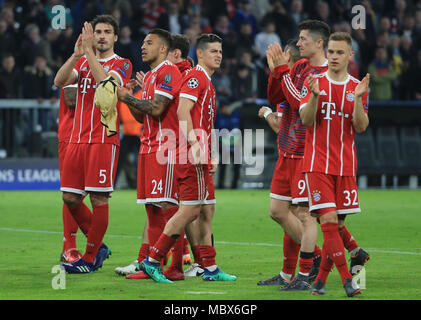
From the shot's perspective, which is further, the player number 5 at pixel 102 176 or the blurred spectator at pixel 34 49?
the blurred spectator at pixel 34 49

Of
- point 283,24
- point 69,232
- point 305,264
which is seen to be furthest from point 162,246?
point 283,24

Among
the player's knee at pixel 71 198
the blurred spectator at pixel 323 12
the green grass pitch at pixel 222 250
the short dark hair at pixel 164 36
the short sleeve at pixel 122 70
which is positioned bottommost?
the green grass pitch at pixel 222 250

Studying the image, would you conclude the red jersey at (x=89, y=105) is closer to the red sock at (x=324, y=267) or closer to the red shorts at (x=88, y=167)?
the red shorts at (x=88, y=167)

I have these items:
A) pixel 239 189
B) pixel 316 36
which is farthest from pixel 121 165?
pixel 316 36

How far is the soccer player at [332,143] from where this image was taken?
7559mm

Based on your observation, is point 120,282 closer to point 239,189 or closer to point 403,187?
point 239,189

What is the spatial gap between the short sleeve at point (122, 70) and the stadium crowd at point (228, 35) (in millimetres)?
11111

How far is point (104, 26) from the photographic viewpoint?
949 cm

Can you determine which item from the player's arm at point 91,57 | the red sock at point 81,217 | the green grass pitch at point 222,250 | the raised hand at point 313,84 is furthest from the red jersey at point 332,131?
the red sock at point 81,217

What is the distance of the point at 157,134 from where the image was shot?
884 centimetres

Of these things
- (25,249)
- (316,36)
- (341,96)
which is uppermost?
(316,36)

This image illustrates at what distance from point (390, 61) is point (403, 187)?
147 inches

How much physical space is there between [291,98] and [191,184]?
1.23 meters

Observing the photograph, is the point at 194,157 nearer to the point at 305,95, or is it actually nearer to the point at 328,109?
the point at 305,95
